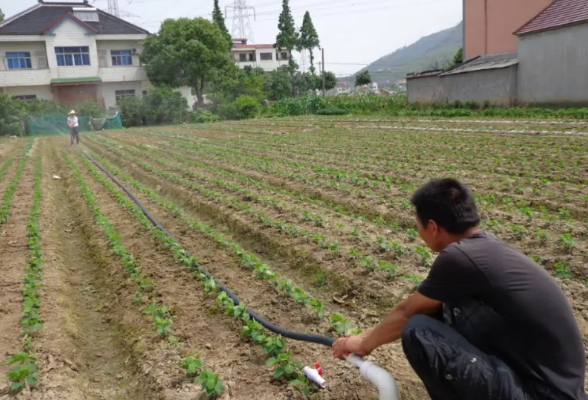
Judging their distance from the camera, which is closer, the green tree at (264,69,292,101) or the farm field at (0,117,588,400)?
the farm field at (0,117,588,400)

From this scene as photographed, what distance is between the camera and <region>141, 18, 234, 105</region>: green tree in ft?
128

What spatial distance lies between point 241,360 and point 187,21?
133ft

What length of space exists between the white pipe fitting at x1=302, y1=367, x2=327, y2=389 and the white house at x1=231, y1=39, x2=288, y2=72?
65274 mm

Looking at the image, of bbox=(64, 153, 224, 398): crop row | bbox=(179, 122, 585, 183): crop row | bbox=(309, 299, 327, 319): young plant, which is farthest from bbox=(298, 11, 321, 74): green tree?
bbox=(309, 299, 327, 319): young plant

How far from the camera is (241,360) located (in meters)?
3.88

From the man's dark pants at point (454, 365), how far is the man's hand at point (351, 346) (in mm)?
282

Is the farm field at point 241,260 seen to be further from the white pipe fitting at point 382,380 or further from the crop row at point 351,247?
the white pipe fitting at point 382,380

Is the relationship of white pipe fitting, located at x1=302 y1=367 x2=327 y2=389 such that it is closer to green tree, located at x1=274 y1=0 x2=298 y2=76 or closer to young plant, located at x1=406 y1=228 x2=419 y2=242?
young plant, located at x1=406 y1=228 x2=419 y2=242

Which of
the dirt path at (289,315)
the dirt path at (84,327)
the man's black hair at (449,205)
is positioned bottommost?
the dirt path at (84,327)

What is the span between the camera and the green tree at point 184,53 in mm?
38969

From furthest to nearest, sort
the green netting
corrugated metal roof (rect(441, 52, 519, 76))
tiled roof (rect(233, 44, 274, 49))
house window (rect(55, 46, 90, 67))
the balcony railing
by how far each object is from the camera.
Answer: tiled roof (rect(233, 44, 274, 49))
house window (rect(55, 46, 90, 67))
the balcony railing
the green netting
corrugated metal roof (rect(441, 52, 519, 76))

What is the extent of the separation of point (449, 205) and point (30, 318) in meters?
4.09

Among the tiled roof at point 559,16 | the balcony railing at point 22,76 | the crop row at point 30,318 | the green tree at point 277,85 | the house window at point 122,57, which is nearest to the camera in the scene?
the crop row at point 30,318

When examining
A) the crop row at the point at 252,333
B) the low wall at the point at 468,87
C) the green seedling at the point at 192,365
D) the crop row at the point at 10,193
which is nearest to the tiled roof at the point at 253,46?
the low wall at the point at 468,87
